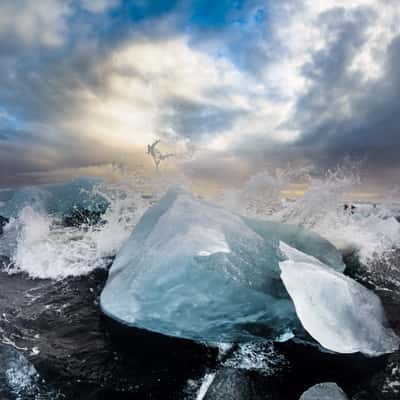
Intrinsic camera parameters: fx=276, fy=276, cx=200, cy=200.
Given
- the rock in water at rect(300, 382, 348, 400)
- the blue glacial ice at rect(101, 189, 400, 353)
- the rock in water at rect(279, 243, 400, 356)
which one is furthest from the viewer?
the blue glacial ice at rect(101, 189, 400, 353)

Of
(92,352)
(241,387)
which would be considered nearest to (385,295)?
(241,387)

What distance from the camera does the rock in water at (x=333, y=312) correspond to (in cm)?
288

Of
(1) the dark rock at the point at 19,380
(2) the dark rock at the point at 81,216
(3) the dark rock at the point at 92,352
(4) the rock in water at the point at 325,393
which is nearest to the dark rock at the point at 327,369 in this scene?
(4) the rock in water at the point at 325,393

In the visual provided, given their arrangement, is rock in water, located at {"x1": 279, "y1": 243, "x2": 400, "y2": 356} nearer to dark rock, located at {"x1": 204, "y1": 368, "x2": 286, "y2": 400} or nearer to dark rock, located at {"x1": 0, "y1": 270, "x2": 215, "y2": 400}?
dark rock, located at {"x1": 204, "y1": 368, "x2": 286, "y2": 400}

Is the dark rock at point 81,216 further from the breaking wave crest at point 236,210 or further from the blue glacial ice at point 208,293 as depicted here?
the blue glacial ice at point 208,293

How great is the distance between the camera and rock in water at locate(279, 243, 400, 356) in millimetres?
2879

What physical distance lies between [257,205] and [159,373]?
21.6 feet

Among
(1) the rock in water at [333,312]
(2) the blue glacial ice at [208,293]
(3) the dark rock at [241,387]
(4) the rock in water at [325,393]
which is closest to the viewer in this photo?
(4) the rock in water at [325,393]

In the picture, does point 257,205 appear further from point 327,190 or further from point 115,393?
point 115,393

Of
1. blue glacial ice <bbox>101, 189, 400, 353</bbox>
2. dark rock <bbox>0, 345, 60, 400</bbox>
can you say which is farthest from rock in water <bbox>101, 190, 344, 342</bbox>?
dark rock <bbox>0, 345, 60, 400</bbox>

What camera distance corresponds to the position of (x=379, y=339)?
322 centimetres

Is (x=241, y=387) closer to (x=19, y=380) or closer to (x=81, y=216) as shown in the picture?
(x=19, y=380)

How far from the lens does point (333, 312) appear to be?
302cm

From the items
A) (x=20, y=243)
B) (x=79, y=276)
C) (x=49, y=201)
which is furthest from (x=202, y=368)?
(x=49, y=201)
